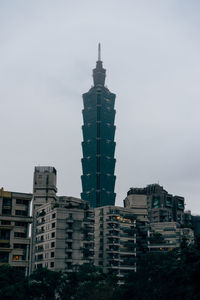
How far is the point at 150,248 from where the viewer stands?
632ft

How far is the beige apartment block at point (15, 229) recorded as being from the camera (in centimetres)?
11306

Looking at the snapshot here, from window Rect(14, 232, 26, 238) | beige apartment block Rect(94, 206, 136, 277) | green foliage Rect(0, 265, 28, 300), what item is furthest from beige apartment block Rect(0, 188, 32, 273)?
beige apartment block Rect(94, 206, 136, 277)

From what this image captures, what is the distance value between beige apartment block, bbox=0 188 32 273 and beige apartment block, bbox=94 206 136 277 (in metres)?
72.3

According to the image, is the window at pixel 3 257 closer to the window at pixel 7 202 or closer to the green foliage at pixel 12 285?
the window at pixel 7 202

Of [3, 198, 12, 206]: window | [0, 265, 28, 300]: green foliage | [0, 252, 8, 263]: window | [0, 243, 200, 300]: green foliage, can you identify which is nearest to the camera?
[0, 243, 200, 300]: green foliage

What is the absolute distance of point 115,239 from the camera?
606 ft

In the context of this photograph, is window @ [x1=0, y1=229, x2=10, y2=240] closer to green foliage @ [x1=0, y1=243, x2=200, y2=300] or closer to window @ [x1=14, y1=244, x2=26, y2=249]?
window @ [x1=14, y1=244, x2=26, y2=249]

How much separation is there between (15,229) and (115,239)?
77083 mm

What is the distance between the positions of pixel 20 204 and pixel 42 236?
44.8m

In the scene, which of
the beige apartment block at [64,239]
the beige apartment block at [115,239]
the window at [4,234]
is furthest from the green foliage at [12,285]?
the beige apartment block at [115,239]

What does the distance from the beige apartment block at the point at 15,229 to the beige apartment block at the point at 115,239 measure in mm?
72350

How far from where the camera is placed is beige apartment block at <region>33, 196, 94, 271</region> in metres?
147

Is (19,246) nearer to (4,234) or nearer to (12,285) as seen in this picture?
(4,234)

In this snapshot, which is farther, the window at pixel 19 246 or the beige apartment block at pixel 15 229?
the window at pixel 19 246
